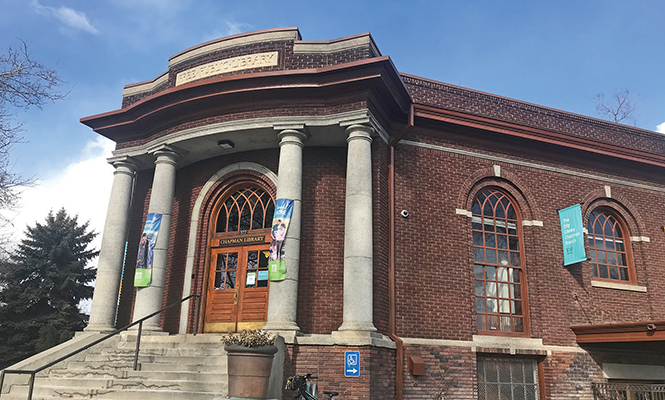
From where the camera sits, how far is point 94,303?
11609 millimetres

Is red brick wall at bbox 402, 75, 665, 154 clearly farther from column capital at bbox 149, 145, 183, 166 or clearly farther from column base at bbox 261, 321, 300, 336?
column base at bbox 261, 321, 300, 336

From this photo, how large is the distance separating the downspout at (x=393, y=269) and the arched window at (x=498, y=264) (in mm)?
2187

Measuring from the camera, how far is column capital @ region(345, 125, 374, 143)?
10.3 metres

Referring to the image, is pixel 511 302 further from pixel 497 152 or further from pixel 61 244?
pixel 61 244

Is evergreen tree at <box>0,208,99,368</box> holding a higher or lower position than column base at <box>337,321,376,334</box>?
higher

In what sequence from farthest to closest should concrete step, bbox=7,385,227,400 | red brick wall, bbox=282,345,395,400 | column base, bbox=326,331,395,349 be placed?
column base, bbox=326,331,395,349
red brick wall, bbox=282,345,395,400
concrete step, bbox=7,385,227,400

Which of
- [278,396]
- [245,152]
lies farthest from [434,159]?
[278,396]

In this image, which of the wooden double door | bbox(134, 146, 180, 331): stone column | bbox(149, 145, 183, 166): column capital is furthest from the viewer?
bbox(149, 145, 183, 166): column capital

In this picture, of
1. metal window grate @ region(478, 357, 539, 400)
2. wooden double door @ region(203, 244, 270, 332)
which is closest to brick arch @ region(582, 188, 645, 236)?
metal window grate @ region(478, 357, 539, 400)

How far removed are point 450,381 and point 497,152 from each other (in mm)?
5335

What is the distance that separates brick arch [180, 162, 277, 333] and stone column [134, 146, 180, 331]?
2.14ft

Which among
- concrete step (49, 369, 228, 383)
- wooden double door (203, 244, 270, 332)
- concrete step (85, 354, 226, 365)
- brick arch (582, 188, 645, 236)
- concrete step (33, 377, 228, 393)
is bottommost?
concrete step (33, 377, 228, 393)

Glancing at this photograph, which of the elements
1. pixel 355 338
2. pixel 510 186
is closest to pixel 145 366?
pixel 355 338

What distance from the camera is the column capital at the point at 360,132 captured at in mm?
10266
